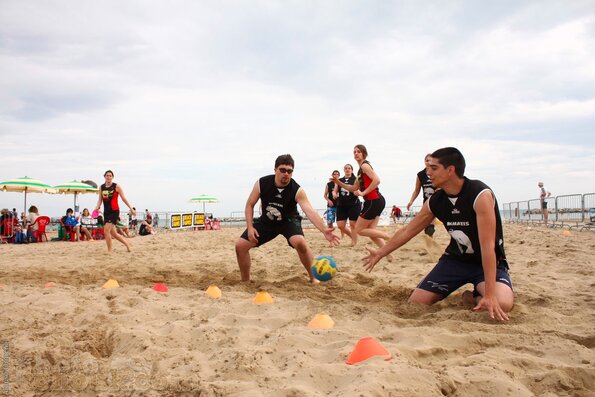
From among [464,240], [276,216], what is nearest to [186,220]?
[276,216]

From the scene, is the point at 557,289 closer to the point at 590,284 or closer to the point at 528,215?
the point at 590,284

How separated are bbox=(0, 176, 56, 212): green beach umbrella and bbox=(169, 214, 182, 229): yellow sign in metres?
6.22

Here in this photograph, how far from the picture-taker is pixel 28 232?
15117 millimetres

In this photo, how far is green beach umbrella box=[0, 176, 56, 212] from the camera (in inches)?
667

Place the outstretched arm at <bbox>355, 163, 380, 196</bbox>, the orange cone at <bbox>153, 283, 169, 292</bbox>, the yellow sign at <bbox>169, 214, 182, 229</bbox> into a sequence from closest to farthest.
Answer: the orange cone at <bbox>153, 283, 169, 292</bbox>, the outstretched arm at <bbox>355, 163, 380, 196</bbox>, the yellow sign at <bbox>169, 214, 182, 229</bbox>

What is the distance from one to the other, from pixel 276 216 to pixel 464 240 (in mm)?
2361

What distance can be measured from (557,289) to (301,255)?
2.83 m

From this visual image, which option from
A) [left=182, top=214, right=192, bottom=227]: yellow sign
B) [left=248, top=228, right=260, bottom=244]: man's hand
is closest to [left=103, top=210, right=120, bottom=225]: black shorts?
[left=248, top=228, right=260, bottom=244]: man's hand

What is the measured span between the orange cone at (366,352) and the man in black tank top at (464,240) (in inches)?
49.8

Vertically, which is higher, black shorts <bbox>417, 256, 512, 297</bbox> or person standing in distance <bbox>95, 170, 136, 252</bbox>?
person standing in distance <bbox>95, 170, 136, 252</bbox>

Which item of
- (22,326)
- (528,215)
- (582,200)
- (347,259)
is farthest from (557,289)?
(528,215)

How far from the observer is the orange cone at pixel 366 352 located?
240 centimetres

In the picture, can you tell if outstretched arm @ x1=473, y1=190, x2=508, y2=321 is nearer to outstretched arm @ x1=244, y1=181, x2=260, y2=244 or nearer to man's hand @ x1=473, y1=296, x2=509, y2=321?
man's hand @ x1=473, y1=296, x2=509, y2=321

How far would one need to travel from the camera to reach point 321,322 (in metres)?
3.33
